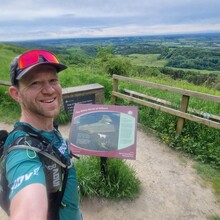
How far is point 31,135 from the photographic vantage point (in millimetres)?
1471

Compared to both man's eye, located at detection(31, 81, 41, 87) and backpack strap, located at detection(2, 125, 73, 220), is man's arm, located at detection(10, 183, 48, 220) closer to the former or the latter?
backpack strap, located at detection(2, 125, 73, 220)

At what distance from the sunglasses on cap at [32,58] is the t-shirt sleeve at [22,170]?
508mm

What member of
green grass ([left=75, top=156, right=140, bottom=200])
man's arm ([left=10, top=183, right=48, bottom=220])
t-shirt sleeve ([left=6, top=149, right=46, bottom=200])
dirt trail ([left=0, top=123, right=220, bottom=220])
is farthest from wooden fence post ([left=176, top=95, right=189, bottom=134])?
man's arm ([left=10, top=183, right=48, bottom=220])

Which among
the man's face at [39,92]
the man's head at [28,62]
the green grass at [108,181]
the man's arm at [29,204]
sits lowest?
the green grass at [108,181]

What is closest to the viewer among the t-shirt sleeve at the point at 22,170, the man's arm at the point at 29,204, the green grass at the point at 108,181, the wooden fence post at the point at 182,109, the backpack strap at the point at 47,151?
the man's arm at the point at 29,204

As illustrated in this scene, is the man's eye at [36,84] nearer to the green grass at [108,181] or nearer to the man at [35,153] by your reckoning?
the man at [35,153]

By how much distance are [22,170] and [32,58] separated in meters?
0.67

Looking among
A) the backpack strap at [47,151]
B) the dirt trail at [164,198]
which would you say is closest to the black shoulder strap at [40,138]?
the backpack strap at [47,151]

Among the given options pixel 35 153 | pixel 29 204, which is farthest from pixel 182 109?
pixel 29 204

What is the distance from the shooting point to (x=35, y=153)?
1359mm

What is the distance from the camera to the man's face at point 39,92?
1585 millimetres

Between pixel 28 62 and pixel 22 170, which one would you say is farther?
pixel 28 62

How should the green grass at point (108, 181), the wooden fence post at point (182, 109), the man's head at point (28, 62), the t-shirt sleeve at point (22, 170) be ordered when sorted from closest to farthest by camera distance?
the t-shirt sleeve at point (22, 170), the man's head at point (28, 62), the green grass at point (108, 181), the wooden fence post at point (182, 109)

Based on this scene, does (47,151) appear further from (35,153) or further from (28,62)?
(28,62)
